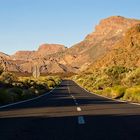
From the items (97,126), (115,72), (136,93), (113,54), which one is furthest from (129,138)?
(113,54)

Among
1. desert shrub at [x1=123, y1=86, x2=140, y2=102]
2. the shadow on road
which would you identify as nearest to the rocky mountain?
desert shrub at [x1=123, y1=86, x2=140, y2=102]

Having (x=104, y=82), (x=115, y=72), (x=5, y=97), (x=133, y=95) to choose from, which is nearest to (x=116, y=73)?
(x=115, y=72)

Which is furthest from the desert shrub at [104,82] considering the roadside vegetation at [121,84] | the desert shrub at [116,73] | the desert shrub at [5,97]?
the desert shrub at [5,97]

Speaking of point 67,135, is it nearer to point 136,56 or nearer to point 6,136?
point 6,136

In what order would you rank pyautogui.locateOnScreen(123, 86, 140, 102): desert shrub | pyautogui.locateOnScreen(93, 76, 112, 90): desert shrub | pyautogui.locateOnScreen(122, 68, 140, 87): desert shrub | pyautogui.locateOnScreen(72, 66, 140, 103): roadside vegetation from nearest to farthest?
pyautogui.locateOnScreen(123, 86, 140, 102): desert shrub < pyautogui.locateOnScreen(72, 66, 140, 103): roadside vegetation < pyautogui.locateOnScreen(122, 68, 140, 87): desert shrub < pyautogui.locateOnScreen(93, 76, 112, 90): desert shrub

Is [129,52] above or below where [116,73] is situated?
above

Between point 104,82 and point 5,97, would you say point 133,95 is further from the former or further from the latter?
point 104,82

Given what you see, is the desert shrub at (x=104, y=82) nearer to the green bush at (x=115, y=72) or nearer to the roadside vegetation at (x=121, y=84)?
the roadside vegetation at (x=121, y=84)

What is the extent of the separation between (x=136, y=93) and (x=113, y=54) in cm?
12207

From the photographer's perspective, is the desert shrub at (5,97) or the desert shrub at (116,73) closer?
the desert shrub at (5,97)

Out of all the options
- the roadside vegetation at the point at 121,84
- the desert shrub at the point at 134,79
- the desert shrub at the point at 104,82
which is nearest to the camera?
the roadside vegetation at the point at 121,84

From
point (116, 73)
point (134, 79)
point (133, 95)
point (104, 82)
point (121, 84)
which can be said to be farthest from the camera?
point (104, 82)

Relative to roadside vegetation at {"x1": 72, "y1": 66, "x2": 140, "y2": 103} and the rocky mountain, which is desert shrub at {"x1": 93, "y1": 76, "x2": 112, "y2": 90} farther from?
the rocky mountain

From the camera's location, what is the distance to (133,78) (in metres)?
48.9
